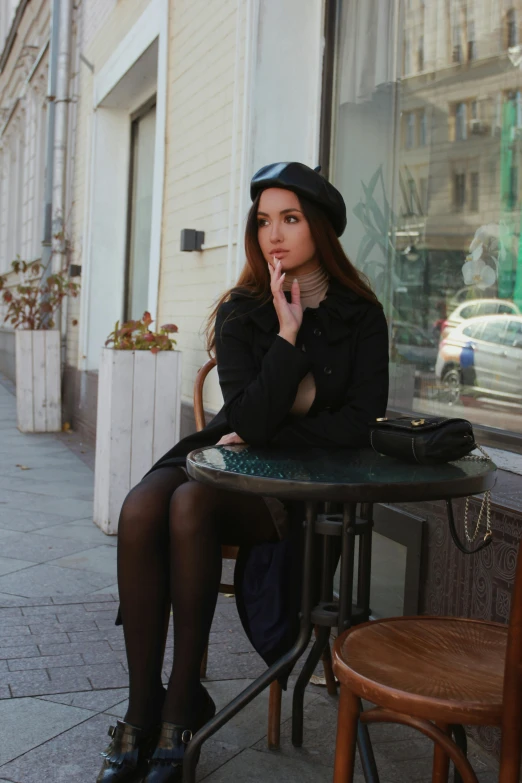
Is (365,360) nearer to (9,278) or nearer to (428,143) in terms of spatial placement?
(428,143)

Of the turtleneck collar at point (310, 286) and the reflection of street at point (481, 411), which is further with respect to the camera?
the reflection of street at point (481, 411)

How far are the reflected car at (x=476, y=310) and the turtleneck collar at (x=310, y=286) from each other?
3.32 feet

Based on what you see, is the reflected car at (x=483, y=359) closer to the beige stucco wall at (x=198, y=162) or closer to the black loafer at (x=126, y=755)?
the beige stucco wall at (x=198, y=162)

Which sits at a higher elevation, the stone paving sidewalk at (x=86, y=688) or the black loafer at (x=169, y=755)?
the black loafer at (x=169, y=755)

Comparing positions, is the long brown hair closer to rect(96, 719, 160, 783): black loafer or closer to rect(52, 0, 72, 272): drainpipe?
rect(96, 719, 160, 783): black loafer

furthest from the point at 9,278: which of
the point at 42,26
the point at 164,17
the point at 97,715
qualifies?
the point at 97,715

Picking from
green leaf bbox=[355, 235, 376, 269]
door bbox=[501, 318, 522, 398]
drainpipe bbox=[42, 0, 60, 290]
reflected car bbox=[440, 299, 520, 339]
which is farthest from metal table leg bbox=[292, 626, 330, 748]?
drainpipe bbox=[42, 0, 60, 290]

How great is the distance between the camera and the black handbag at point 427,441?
194 centimetres

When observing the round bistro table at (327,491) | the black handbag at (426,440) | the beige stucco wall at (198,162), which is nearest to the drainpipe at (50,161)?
the beige stucco wall at (198,162)

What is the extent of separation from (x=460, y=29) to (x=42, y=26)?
9530 mm

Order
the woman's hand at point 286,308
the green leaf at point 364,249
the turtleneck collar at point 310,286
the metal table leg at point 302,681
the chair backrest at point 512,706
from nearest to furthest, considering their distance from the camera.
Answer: the chair backrest at point 512,706, the metal table leg at point 302,681, the woman's hand at point 286,308, the turtleneck collar at point 310,286, the green leaf at point 364,249

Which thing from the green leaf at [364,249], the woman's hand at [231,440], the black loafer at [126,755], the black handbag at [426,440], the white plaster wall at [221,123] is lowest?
the black loafer at [126,755]

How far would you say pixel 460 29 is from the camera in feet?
11.6

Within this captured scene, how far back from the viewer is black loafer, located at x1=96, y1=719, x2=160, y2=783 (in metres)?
2.06
